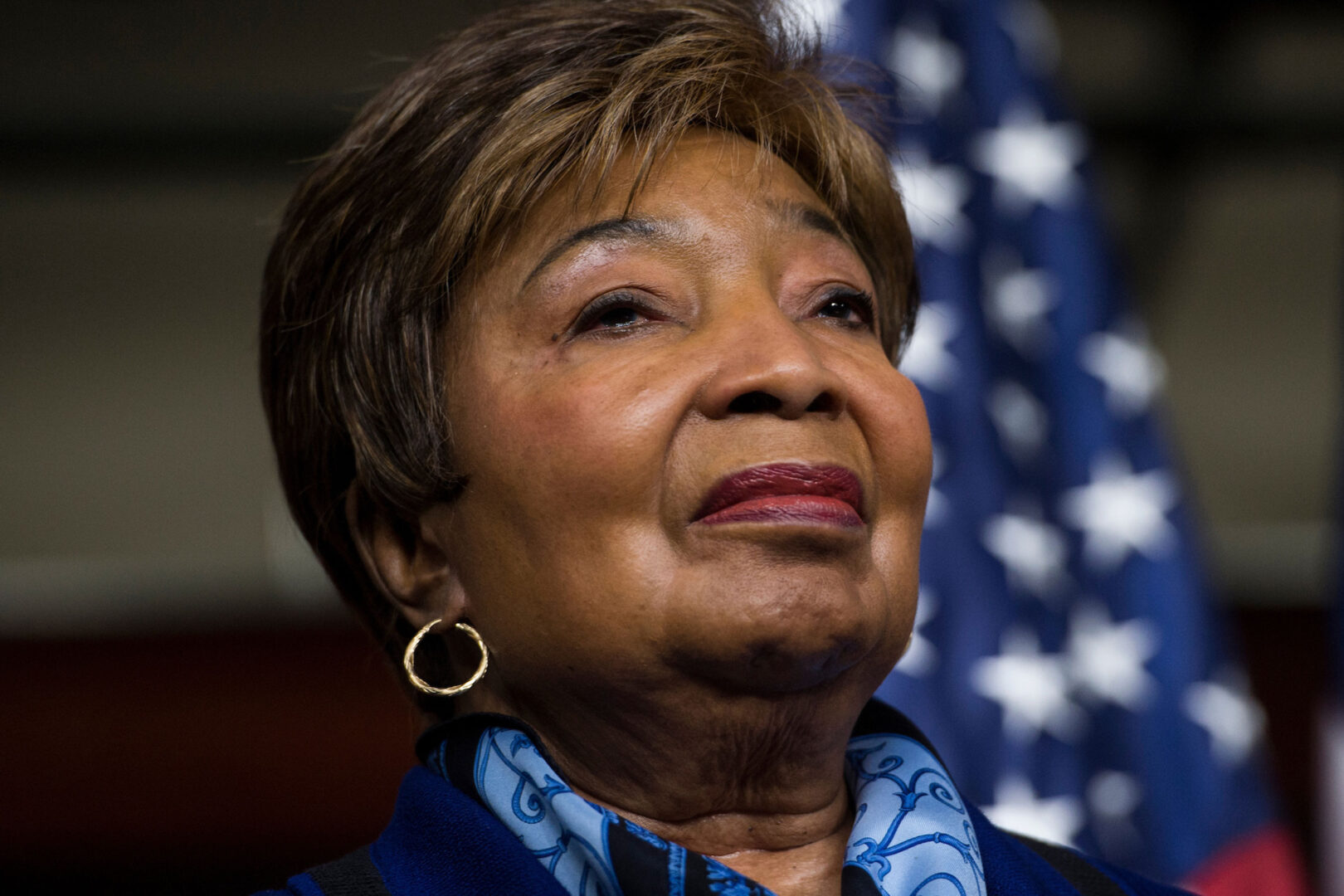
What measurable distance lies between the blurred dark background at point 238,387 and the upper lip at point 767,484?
3.49m

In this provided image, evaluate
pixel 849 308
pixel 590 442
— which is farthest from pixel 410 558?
pixel 849 308

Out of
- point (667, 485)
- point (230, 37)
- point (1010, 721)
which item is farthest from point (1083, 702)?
point (230, 37)

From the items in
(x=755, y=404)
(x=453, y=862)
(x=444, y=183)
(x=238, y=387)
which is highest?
(x=238, y=387)

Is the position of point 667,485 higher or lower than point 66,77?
lower

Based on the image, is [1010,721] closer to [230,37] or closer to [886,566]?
[886,566]

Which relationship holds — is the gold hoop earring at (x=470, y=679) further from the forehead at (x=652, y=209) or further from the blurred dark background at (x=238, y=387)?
the blurred dark background at (x=238, y=387)

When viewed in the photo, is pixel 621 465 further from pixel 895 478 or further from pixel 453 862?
pixel 453 862

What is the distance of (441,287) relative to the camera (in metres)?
1.30

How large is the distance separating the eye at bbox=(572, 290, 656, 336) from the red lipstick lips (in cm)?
20

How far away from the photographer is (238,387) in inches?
257

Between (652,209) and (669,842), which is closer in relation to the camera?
(669,842)

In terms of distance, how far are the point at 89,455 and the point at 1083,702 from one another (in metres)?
5.22

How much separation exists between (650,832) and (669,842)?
32 millimetres

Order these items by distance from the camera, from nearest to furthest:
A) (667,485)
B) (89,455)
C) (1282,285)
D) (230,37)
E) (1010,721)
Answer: (667,485) → (1010,721) → (230,37) → (89,455) → (1282,285)
